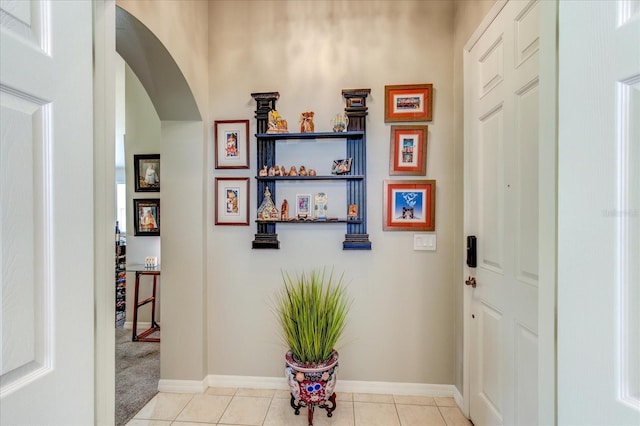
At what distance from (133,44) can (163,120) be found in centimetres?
59

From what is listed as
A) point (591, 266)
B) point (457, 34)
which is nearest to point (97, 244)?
point (591, 266)

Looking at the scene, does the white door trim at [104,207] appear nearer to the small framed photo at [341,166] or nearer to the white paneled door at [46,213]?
the white paneled door at [46,213]

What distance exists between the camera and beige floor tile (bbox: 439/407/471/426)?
1890 mm

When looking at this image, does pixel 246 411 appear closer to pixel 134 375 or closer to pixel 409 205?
pixel 134 375

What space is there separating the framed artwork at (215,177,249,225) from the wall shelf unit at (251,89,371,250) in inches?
5.1

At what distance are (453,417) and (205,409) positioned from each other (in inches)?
66.8

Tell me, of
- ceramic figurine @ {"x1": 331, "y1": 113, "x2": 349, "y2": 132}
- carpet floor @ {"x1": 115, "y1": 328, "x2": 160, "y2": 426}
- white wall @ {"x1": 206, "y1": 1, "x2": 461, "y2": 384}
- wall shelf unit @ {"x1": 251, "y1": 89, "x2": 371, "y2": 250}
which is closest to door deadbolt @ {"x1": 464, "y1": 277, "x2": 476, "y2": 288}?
white wall @ {"x1": 206, "y1": 1, "x2": 461, "y2": 384}

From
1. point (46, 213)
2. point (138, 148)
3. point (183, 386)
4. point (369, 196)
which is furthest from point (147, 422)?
point (138, 148)

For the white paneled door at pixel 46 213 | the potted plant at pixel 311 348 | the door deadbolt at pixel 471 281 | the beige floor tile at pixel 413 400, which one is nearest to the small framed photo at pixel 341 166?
the potted plant at pixel 311 348

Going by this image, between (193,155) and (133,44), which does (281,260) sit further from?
(133,44)

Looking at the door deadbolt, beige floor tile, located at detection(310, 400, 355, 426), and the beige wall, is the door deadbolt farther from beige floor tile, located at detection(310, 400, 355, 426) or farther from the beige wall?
beige floor tile, located at detection(310, 400, 355, 426)

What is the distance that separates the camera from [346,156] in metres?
2.24

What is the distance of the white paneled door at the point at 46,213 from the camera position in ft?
1.75

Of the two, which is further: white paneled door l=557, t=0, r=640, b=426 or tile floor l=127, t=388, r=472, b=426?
tile floor l=127, t=388, r=472, b=426
